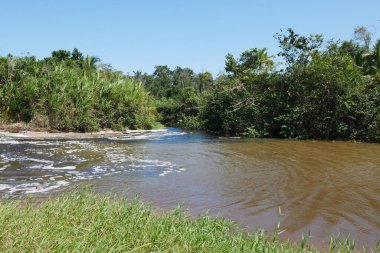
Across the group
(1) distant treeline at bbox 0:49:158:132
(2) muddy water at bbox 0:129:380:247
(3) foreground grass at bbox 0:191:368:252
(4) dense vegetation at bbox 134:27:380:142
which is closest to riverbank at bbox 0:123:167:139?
(1) distant treeline at bbox 0:49:158:132

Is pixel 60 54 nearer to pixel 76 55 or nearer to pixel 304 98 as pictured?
pixel 76 55

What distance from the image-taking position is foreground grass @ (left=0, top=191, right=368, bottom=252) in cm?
330

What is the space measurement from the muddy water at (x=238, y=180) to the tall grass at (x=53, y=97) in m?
6.83

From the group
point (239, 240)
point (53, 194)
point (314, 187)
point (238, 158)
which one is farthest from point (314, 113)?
point (239, 240)

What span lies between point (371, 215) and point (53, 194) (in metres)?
5.51

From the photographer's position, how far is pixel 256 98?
882 inches

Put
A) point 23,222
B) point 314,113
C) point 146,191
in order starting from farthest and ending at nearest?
Result: point 314,113 → point 146,191 → point 23,222

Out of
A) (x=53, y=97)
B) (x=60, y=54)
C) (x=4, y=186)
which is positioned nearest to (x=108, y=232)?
(x=4, y=186)

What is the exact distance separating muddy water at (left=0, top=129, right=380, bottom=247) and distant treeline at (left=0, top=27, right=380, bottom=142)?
16.7ft

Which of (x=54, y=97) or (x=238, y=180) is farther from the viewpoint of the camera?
(x=54, y=97)

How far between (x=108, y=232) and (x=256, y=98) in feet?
63.4

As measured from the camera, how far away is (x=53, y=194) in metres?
7.16

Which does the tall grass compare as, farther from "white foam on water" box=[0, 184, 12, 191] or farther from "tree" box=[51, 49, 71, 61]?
"white foam on water" box=[0, 184, 12, 191]

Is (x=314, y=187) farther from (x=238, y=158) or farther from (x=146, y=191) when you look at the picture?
(x=238, y=158)
